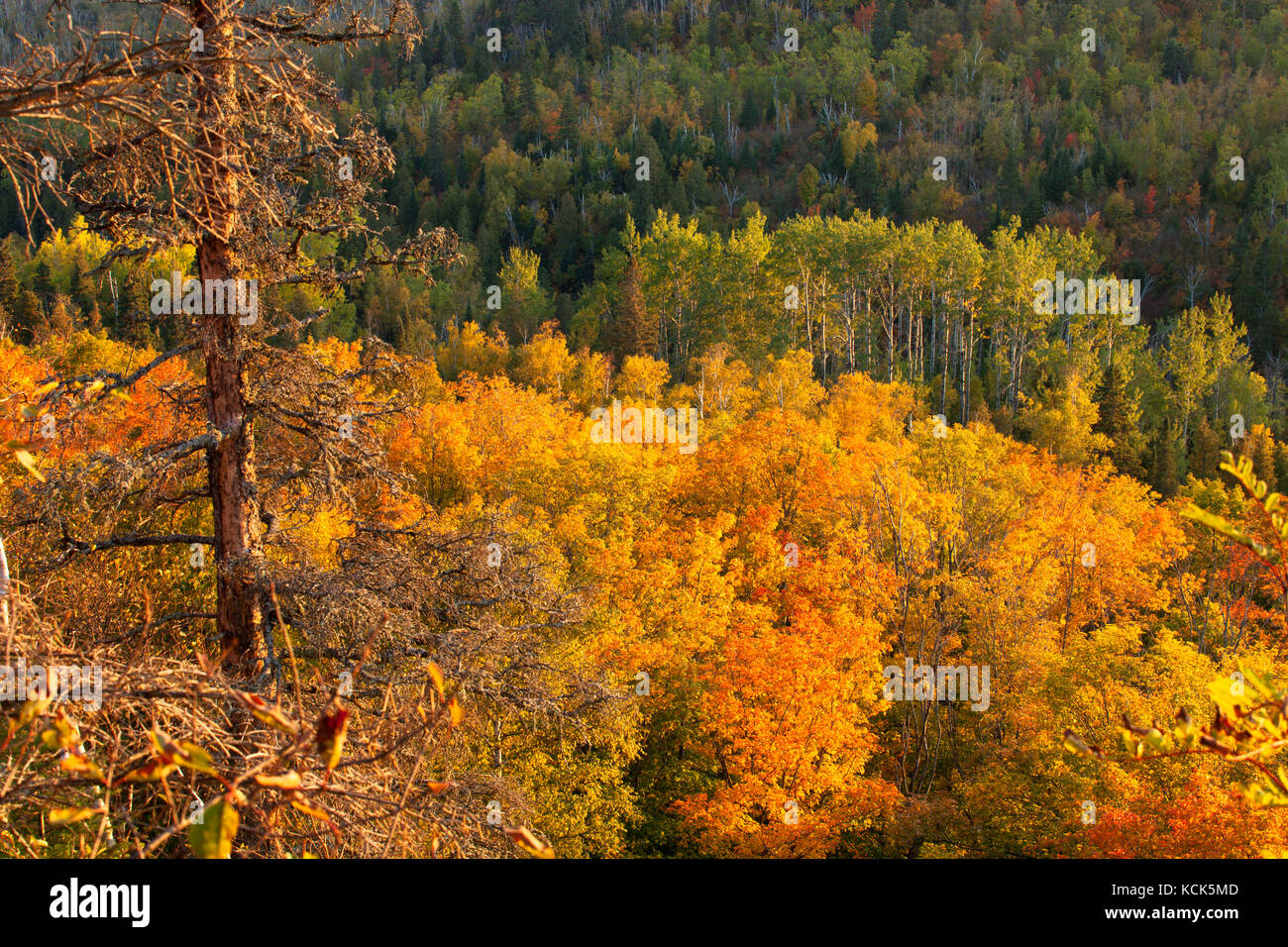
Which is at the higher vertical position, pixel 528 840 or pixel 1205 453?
pixel 528 840

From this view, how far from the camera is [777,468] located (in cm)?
3838

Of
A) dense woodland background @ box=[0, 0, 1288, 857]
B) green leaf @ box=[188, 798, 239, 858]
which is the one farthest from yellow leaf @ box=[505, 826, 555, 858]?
dense woodland background @ box=[0, 0, 1288, 857]

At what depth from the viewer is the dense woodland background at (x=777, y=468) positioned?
883cm

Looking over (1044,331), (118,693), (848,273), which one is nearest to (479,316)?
(848,273)

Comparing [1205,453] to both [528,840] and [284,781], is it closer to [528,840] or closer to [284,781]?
[528,840]

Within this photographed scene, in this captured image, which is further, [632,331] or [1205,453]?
[632,331]

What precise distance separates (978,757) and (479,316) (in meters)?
62.7

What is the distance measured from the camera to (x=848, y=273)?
73188mm

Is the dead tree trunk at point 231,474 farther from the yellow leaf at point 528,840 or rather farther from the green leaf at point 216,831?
the green leaf at point 216,831

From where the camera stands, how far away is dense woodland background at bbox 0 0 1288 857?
29.0 ft

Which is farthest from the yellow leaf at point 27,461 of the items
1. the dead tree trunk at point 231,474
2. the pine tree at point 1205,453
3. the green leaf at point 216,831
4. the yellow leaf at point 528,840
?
the pine tree at point 1205,453

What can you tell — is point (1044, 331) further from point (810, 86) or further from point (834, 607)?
point (810, 86)

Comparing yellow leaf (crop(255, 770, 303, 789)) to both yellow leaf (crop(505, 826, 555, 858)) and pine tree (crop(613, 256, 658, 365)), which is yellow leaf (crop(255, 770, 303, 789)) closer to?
yellow leaf (crop(505, 826, 555, 858))

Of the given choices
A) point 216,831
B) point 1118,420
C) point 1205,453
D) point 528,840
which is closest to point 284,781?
point 216,831
